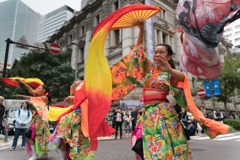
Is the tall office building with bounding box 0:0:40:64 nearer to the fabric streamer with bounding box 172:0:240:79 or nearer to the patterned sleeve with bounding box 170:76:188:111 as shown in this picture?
the patterned sleeve with bounding box 170:76:188:111

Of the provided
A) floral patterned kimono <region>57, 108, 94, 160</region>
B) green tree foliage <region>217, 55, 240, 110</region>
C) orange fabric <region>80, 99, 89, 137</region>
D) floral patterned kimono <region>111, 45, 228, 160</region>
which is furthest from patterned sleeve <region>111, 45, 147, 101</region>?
green tree foliage <region>217, 55, 240, 110</region>

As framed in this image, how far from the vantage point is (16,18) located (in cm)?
6944

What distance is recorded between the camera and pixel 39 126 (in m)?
5.27

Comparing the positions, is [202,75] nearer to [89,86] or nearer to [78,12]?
[89,86]

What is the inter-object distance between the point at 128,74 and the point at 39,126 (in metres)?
3.39

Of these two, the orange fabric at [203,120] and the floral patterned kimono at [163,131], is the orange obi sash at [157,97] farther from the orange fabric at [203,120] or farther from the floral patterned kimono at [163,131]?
the orange fabric at [203,120]

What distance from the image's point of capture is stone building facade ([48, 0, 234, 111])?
712 inches

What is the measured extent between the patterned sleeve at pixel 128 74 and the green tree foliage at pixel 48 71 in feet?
52.2

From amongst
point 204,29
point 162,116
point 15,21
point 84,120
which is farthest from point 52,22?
point 204,29

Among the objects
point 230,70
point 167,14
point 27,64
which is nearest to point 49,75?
point 27,64

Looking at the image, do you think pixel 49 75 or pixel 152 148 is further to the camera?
pixel 49 75

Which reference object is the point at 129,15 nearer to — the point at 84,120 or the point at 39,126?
the point at 84,120

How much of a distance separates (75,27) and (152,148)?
25743mm

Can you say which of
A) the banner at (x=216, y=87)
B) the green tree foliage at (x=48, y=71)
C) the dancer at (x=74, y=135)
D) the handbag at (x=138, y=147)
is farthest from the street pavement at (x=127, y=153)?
the green tree foliage at (x=48, y=71)
